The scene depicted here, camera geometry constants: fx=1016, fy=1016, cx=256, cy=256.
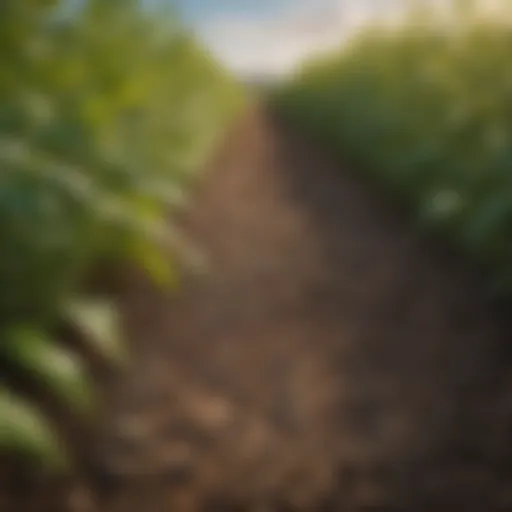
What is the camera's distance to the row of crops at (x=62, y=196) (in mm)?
3520

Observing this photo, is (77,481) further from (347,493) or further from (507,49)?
(507,49)

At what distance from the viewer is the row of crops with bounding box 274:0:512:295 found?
19.9 ft

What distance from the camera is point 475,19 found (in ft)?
24.9

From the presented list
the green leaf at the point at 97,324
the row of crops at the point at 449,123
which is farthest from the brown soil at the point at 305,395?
the row of crops at the point at 449,123

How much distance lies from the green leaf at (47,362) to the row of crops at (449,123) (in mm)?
2440

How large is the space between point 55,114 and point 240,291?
2.13 metres

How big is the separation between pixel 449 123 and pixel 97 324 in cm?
417

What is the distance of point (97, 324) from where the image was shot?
14.2 feet

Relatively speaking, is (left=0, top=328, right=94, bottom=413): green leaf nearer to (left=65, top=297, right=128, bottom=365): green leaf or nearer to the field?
the field

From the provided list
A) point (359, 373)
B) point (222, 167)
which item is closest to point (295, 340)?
point (359, 373)

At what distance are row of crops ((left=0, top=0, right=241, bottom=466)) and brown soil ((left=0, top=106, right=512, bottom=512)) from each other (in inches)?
9.6

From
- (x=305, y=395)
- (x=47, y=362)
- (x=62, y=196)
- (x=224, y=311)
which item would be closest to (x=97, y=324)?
(x=47, y=362)

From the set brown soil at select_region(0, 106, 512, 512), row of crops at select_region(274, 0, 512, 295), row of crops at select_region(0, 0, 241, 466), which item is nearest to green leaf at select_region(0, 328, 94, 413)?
row of crops at select_region(0, 0, 241, 466)

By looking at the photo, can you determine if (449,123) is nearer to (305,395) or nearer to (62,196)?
(305,395)
